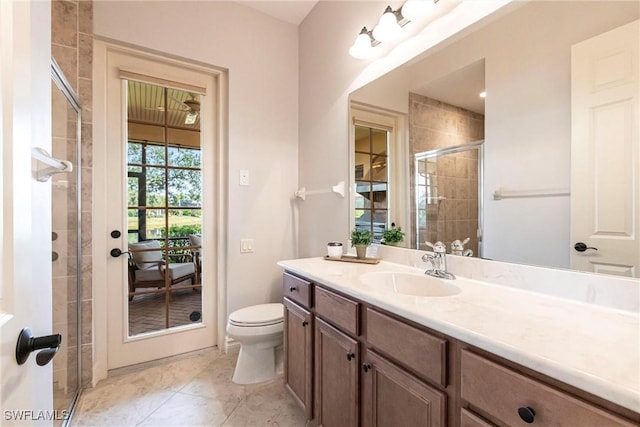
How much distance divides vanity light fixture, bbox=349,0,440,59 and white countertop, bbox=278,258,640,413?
4.37 ft

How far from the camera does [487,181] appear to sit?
1.25 metres

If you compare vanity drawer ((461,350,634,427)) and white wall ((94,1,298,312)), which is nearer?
vanity drawer ((461,350,634,427))

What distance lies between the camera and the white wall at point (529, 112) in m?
1.01

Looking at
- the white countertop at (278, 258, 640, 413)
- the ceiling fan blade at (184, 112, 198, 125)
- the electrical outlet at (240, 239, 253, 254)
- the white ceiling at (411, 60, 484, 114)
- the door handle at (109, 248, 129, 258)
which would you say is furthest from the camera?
the electrical outlet at (240, 239, 253, 254)

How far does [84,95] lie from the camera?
1888 mm

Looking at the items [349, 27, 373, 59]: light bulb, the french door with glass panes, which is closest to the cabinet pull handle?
[349, 27, 373, 59]: light bulb

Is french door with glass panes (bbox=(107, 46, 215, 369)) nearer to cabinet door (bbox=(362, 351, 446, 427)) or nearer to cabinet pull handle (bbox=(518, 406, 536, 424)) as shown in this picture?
cabinet door (bbox=(362, 351, 446, 427))

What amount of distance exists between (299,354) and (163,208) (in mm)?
1539

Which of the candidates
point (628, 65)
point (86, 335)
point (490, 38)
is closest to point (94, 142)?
point (86, 335)

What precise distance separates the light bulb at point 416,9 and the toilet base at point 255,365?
2163 millimetres

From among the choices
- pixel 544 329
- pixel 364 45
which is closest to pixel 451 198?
pixel 544 329

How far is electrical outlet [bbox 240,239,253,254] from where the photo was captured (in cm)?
242

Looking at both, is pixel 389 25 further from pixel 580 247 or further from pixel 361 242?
pixel 580 247

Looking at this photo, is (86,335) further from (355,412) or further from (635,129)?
(635,129)
